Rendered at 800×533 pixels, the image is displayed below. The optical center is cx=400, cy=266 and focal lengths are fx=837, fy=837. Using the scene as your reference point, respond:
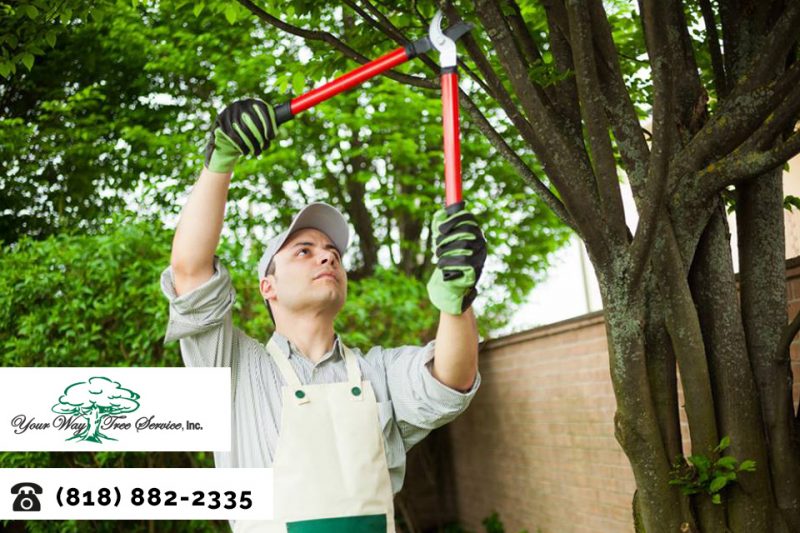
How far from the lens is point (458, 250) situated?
182 cm

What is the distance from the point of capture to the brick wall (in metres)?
5.09

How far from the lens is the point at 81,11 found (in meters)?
3.30

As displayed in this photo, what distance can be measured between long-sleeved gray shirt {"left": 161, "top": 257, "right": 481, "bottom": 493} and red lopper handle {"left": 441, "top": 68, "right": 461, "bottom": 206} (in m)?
0.49

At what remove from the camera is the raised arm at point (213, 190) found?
2035mm

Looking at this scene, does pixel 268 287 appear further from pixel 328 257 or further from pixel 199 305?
pixel 199 305

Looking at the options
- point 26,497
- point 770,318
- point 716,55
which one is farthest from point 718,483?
point 26,497

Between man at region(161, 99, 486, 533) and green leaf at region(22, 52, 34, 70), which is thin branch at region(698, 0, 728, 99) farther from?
green leaf at region(22, 52, 34, 70)

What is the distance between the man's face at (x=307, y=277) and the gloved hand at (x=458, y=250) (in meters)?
0.57

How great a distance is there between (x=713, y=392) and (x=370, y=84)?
6711mm

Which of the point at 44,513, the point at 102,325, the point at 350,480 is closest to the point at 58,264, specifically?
the point at 102,325

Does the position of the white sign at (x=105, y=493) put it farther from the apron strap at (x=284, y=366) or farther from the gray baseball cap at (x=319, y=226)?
the gray baseball cap at (x=319, y=226)

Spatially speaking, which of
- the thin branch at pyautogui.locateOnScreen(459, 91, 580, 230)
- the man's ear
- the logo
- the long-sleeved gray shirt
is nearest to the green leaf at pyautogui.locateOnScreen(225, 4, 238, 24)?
the thin branch at pyautogui.locateOnScreen(459, 91, 580, 230)

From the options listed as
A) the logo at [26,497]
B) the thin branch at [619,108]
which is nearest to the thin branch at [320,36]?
the thin branch at [619,108]

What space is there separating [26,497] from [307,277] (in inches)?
46.0
